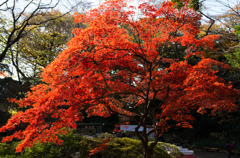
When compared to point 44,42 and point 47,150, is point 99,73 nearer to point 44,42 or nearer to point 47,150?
point 47,150

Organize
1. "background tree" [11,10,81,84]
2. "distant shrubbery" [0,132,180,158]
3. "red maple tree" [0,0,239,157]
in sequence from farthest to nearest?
"background tree" [11,10,81,84]
"distant shrubbery" [0,132,180,158]
"red maple tree" [0,0,239,157]

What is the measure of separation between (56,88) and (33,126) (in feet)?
3.40

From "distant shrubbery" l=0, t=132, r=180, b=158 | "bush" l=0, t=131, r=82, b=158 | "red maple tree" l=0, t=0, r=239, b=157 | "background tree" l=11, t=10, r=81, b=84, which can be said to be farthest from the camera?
"background tree" l=11, t=10, r=81, b=84

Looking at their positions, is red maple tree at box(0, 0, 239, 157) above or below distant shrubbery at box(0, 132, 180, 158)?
above

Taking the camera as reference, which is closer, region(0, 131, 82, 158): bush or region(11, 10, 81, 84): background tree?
region(0, 131, 82, 158): bush

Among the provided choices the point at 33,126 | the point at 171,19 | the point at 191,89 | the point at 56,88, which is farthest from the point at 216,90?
the point at 33,126

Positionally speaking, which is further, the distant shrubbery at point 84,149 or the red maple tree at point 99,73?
the distant shrubbery at point 84,149

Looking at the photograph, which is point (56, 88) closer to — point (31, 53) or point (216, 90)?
point (216, 90)

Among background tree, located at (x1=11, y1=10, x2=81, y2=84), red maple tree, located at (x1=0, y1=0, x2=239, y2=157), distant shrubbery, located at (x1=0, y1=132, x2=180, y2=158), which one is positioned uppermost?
background tree, located at (x1=11, y1=10, x2=81, y2=84)

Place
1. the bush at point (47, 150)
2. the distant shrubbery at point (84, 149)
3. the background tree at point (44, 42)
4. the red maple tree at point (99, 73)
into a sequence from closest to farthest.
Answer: the red maple tree at point (99, 73)
the bush at point (47, 150)
the distant shrubbery at point (84, 149)
the background tree at point (44, 42)

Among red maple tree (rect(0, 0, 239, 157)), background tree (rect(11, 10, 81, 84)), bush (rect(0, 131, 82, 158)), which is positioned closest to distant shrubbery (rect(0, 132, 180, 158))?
bush (rect(0, 131, 82, 158))

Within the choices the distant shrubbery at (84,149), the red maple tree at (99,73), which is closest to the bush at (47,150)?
the distant shrubbery at (84,149)

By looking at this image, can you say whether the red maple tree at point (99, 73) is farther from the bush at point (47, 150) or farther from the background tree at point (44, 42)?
the background tree at point (44, 42)

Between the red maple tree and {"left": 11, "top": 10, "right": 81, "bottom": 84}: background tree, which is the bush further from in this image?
{"left": 11, "top": 10, "right": 81, "bottom": 84}: background tree
